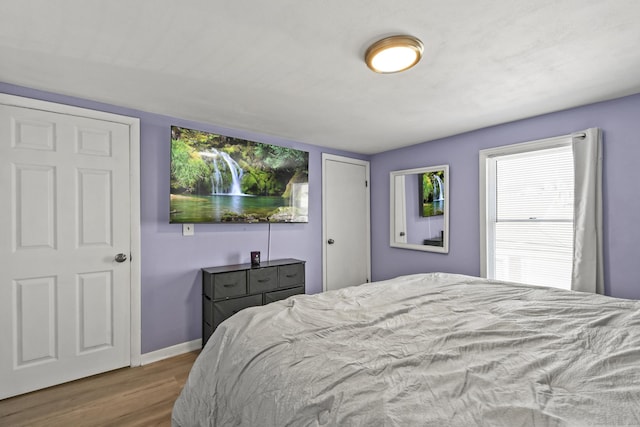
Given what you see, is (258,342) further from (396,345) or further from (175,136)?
(175,136)

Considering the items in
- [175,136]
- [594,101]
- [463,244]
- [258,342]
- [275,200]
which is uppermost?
[594,101]

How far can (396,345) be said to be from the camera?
124 centimetres

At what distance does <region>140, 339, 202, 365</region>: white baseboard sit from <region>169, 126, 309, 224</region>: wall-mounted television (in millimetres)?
1217

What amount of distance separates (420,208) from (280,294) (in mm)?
2066

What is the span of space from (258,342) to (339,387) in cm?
48

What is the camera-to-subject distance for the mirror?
3539mm

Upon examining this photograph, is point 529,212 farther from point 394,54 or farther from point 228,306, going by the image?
point 228,306

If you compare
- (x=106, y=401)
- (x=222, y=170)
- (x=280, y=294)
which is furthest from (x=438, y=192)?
(x=106, y=401)

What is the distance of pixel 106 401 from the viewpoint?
2104mm

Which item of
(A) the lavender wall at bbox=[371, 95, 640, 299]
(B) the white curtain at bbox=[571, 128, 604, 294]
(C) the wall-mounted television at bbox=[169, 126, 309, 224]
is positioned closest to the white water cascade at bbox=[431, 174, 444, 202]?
(A) the lavender wall at bbox=[371, 95, 640, 299]

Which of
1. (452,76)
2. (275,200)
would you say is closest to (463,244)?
(452,76)

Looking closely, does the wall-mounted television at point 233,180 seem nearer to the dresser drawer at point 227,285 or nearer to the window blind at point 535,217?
the dresser drawer at point 227,285

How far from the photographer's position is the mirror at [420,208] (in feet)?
11.6

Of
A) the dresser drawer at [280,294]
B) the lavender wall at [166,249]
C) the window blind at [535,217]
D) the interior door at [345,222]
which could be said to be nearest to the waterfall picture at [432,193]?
the window blind at [535,217]
